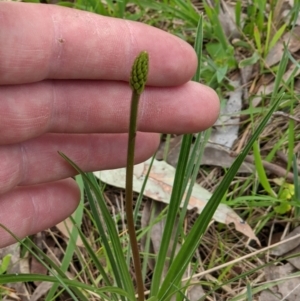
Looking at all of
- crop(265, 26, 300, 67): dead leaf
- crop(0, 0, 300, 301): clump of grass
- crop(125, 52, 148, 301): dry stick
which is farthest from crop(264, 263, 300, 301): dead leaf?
crop(265, 26, 300, 67): dead leaf

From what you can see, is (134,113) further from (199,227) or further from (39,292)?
(39,292)

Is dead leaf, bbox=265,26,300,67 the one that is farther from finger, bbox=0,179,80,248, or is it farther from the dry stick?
the dry stick

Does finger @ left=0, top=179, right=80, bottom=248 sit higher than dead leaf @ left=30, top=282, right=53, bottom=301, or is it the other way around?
finger @ left=0, top=179, right=80, bottom=248

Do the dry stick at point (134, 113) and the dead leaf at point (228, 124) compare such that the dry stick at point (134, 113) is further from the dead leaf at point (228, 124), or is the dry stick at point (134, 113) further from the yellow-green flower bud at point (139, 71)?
the dead leaf at point (228, 124)

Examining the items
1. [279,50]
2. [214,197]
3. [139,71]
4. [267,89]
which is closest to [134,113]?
[139,71]

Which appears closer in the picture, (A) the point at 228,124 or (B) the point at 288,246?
(B) the point at 288,246

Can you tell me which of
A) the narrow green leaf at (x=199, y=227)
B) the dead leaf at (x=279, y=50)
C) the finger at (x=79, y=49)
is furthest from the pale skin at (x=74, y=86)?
the dead leaf at (x=279, y=50)
